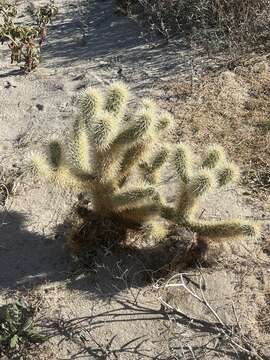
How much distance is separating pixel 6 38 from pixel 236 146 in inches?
111

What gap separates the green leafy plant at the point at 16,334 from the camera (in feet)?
10.4

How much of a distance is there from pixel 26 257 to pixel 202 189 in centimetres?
137

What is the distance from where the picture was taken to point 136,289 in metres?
3.49

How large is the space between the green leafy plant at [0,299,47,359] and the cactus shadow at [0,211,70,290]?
1.01ft

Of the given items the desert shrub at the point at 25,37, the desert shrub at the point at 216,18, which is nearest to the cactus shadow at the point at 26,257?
the desert shrub at the point at 25,37

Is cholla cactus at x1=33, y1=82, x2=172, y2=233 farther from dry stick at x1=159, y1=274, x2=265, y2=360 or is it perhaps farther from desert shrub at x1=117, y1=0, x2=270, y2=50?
desert shrub at x1=117, y1=0, x2=270, y2=50

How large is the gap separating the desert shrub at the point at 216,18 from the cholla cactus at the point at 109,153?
2649mm

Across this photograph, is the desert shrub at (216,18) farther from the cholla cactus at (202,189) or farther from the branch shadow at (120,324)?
the branch shadow at (120,324)

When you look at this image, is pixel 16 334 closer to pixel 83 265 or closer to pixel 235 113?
pixel 83 265

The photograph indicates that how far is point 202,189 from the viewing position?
10.4 ft

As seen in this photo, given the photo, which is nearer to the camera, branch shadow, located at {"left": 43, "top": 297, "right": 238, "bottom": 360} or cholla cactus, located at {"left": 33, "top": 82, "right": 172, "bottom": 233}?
branch shadow, located at {"left": 43, "top": 297, "right": 238, "bottom": 360}

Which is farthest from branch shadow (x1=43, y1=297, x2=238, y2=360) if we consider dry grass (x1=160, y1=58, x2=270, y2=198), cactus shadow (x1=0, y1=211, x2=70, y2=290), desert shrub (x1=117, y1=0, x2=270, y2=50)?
desert shrub (x1=117, y1=0, x2=270, y2=50)

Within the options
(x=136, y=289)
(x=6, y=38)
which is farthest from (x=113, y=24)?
(x=136, y=289)

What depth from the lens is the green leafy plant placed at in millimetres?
3182
